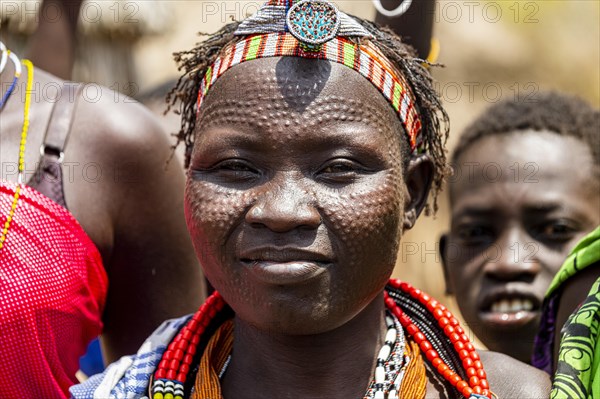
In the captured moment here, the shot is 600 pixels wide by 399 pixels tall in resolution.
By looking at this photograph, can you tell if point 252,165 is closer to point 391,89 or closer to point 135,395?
point 391,89

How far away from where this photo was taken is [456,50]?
9.38 m

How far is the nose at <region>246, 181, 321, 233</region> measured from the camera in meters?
2.11

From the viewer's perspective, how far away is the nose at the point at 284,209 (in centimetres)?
211

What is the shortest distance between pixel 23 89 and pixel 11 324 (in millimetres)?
787

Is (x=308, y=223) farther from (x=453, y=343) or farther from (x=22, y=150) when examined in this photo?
(x=22, y=150)

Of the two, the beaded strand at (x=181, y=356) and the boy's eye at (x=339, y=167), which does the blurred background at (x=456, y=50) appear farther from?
the boy's eye at (x=339, y=167)

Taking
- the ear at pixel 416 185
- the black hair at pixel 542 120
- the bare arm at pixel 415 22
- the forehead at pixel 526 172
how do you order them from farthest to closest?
the black hair at pixel 542 120, the forehead at pixel 526 172, the bare arm at pixel 415 22, the ear at pixel 416 185

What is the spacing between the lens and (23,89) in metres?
2.88

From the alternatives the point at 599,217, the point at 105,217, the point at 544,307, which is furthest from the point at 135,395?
the point at 599,217

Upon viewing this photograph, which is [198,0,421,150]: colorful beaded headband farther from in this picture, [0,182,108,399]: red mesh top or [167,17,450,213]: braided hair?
[0,182,108,399]: red mesh top

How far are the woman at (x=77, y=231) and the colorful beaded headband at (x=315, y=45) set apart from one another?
1.72 feet

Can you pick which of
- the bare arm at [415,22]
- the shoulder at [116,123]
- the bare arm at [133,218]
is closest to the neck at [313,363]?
the bare arm at [133,218]

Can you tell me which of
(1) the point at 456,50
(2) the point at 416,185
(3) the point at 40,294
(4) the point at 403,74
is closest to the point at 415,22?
(4) the point at 403,74

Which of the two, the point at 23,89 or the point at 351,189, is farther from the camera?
the point at 23,89
